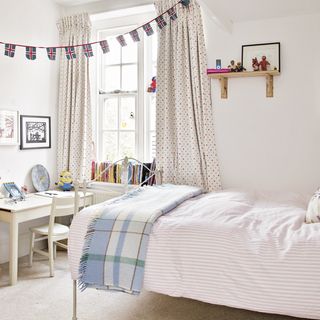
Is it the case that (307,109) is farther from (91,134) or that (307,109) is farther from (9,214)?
(9,214)

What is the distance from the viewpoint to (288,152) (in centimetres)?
329

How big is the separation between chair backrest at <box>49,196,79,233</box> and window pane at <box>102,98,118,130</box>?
1185mm

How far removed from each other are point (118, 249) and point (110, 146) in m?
2.16

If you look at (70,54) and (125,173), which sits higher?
(70,54)

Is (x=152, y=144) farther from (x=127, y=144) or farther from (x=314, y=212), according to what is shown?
(x=314, y=212)

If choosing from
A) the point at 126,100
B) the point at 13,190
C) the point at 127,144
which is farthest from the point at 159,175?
the point at 13,190

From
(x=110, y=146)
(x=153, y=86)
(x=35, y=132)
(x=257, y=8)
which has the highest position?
(x=257, y=8)

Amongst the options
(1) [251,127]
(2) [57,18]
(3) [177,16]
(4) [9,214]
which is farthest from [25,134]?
(1) [251,127]

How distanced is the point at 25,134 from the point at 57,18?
4.35ft

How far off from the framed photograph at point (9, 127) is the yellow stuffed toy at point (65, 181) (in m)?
0.60

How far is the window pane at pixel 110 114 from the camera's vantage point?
4.21m

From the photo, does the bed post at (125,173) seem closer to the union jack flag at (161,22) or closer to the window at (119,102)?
the window at (119,102)

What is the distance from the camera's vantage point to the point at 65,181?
4.02m

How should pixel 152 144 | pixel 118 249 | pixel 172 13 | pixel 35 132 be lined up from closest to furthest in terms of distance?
pixel 118 249 < pixel 172 13 < pixel 35 132 < pixel 152 144
